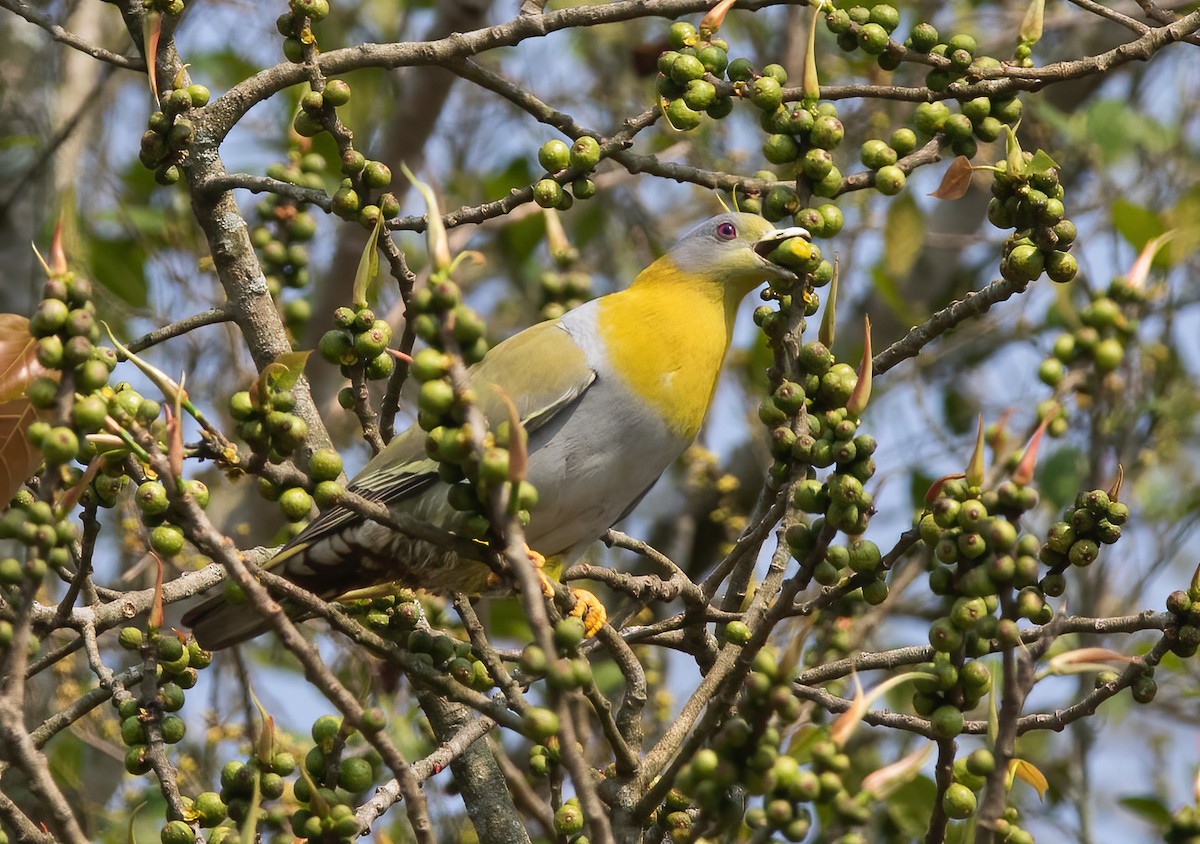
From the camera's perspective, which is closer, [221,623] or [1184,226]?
[221,623]

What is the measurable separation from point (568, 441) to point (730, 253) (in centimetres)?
74

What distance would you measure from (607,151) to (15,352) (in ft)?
3.95

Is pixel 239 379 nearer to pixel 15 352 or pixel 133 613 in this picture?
pixel 133 613

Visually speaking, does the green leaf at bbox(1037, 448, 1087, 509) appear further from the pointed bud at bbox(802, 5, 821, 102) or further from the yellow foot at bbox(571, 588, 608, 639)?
the pointed bud at bbox(802, 5, 821, 102)

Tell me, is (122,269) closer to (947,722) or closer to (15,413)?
(15,413)

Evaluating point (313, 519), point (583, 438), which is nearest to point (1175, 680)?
point (583, 438)

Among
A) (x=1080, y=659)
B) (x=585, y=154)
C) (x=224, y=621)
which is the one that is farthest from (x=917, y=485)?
(x=1080, y=659)

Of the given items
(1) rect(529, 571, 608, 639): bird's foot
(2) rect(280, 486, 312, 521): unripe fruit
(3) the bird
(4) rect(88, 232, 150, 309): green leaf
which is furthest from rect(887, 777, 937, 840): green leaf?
(4) rect(88, 232, 150, 309): green leaf

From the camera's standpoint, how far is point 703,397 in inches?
137

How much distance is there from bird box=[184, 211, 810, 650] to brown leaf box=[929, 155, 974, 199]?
1.40 feet

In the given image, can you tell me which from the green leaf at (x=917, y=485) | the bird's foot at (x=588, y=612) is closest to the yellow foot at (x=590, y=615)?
the bird's foot at (x=588, y=612)

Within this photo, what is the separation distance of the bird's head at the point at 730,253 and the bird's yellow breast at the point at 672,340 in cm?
3

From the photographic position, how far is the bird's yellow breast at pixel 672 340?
3.37 m

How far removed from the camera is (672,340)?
3.46 m
